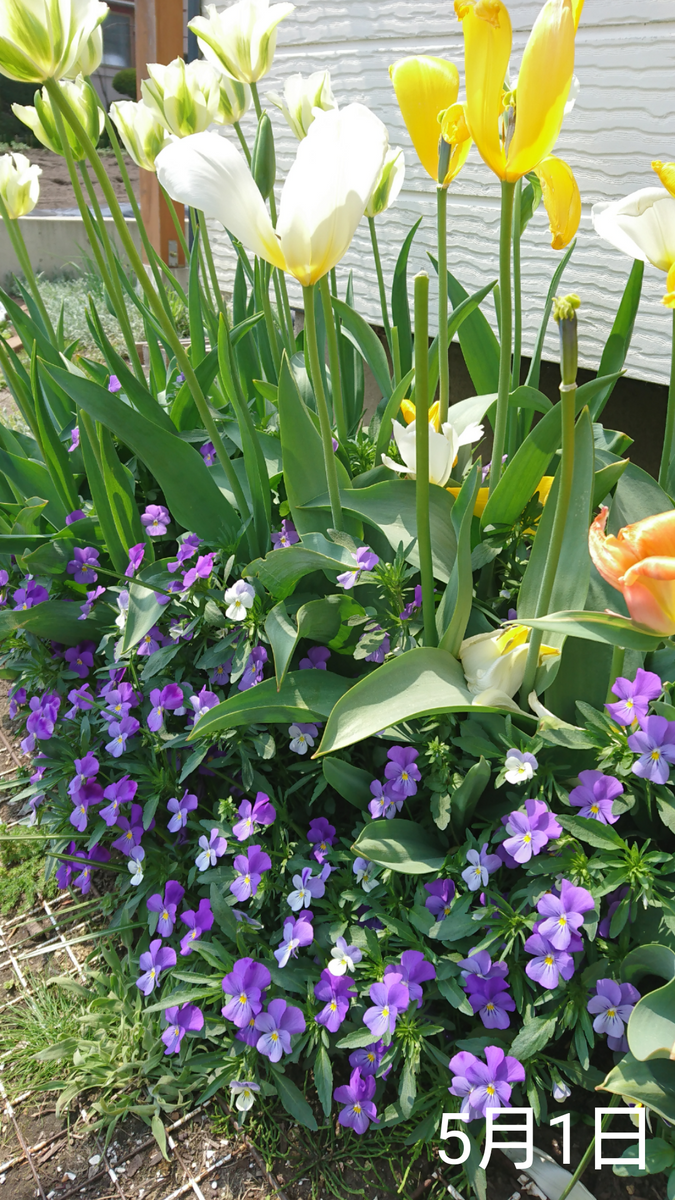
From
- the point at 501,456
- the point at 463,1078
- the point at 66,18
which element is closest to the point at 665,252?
the point at 501,456

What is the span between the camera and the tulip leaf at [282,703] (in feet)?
3.97

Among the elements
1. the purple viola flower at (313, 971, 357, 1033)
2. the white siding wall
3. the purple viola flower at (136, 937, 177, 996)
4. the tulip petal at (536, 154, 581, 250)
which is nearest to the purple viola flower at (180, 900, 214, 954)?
the purple viola flower at (136, 937, 177, 996)

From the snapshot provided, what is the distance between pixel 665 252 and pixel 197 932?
120 centimetres

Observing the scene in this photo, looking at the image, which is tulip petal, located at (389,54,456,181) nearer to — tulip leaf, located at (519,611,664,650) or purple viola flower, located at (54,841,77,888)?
tulip leaf, located at (519,611,664,650)

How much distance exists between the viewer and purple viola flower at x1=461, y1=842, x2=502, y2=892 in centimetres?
112

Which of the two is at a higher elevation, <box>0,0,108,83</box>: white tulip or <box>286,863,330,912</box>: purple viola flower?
<box>0,0,108,83</box>: white tulip

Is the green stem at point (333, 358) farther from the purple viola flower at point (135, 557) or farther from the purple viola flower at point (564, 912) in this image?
the purple viola flower at point (564, 912)

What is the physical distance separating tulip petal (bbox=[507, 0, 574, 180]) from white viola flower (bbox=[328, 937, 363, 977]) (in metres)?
1.04

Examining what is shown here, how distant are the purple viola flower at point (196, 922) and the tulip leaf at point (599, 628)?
0.75m

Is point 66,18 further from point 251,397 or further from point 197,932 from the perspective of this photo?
point 197,932

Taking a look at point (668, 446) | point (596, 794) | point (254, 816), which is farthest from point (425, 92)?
point (254, 816)

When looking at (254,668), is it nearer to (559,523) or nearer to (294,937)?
(294,937)

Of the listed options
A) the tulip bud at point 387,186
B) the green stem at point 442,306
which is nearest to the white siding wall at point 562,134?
the tulip bud at point 387,186

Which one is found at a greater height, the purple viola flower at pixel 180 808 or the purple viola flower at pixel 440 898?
the purple viola flower at pixel 440 898
